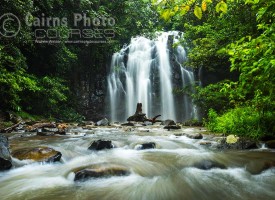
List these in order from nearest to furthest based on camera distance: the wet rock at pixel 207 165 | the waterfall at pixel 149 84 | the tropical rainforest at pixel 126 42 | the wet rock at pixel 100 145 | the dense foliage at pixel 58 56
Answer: the wet rock at pixel 207 165 → the tropical rainforest at pixel 126 42 → the wet rock at pixel 100 145 → the dense foliage at pixel 58 56 → the waterfall at pixel 149 84

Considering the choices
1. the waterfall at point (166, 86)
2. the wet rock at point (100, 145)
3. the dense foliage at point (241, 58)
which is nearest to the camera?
the dense foliage at point (241, 58)

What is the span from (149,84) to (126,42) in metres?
4.63

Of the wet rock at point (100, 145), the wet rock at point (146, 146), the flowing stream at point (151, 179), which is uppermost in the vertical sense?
the wet rock at point (100, 145)

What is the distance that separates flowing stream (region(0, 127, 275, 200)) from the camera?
10.2ft

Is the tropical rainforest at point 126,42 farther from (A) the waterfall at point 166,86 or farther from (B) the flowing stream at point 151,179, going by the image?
(A) the waterfall at point 166,86

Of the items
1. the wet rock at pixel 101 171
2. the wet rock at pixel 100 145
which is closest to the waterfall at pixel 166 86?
the wet rock at pixel 100 145

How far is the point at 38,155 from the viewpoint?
4.42 m

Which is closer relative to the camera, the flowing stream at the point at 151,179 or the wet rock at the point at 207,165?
the flowing stream at the point at 151,179

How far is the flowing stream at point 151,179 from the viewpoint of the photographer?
311cm

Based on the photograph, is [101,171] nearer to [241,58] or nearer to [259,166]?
[259,166]

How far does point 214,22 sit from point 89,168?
10.7 m

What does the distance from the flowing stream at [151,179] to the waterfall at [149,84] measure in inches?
545

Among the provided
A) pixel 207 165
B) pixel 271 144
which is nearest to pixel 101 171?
pixel 207 165

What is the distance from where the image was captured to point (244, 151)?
5.43 m
